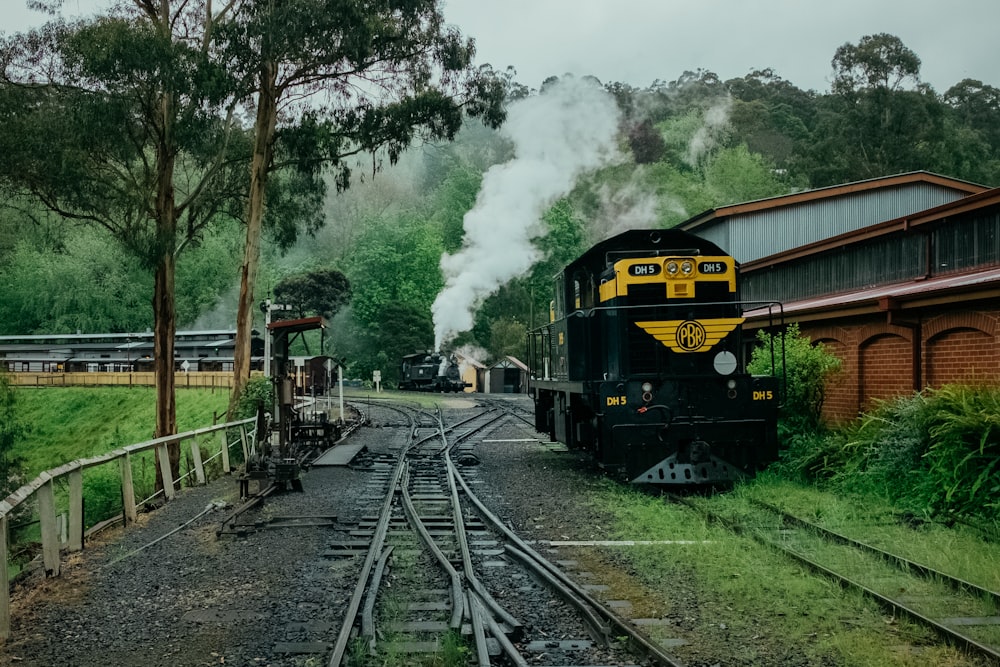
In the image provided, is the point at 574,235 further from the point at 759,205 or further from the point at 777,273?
the point at 777,273

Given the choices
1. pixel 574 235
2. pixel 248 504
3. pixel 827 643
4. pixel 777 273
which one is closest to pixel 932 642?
pixel 827 643

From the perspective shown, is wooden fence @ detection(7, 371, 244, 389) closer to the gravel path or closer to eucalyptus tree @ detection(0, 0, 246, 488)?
eucalyptus tree @ detection(0, 0, 246, 488)

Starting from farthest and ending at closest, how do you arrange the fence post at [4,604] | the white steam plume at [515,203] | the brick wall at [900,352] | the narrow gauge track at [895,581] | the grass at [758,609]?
the white steam plume at [515,203]
the brick wall at [900,352]
the fence post at [4,604]
the narrow gauge track at [895,581]
the grass at [758,609]

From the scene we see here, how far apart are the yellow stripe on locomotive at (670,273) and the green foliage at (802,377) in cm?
255

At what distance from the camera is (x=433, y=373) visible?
52.7 m

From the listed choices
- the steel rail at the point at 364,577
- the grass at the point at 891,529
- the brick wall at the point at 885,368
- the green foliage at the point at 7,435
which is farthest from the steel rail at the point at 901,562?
the green foliage at the point at 7,435

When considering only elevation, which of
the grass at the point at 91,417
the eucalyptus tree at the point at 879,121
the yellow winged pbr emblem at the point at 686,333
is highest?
the eucalyptus tree at the point at 879,121

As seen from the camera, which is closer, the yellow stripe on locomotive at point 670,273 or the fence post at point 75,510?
the fence post at point 75,510

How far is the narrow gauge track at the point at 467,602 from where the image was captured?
5508 millimetres

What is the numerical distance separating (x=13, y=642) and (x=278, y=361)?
29.1ft

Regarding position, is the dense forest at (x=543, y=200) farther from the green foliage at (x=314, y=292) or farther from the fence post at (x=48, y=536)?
the fence post at (x=48, y=536)

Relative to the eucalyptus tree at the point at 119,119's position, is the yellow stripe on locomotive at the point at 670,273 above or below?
below

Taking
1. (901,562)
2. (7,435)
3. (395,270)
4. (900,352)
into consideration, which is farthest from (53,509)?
(395,270)

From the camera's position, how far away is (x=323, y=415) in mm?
19922
